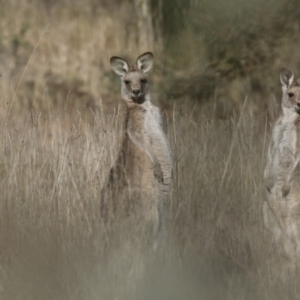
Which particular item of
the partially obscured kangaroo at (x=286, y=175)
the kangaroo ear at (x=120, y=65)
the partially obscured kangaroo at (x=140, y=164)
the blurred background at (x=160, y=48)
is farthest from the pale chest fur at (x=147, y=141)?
the blurred background at (x=160, y=48)

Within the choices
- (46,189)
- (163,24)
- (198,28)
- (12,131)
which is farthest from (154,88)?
(46,189)

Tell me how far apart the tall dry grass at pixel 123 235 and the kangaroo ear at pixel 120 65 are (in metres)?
0.40

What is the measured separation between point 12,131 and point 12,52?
19.0 ft

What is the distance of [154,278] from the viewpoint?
615 centimetres

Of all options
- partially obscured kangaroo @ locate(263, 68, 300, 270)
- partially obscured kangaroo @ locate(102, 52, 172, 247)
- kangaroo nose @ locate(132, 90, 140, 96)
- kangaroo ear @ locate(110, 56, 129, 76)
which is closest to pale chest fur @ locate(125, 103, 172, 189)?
partially obscured kangaroo @ locate(102, 52, 172, 247)

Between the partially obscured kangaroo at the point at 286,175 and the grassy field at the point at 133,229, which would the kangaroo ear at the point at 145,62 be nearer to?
the grassy field at the point at 133,229

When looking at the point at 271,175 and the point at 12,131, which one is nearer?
the point at 271,175

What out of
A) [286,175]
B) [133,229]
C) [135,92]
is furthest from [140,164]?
[286,175]

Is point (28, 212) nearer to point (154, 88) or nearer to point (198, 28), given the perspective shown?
point (198, 28)

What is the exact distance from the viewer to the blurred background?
37.5 feet

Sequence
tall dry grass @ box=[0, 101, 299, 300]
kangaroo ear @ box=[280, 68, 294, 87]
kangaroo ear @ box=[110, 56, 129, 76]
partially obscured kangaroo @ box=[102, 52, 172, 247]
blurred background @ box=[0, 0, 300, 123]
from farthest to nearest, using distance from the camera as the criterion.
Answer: blurred background @ box=[0, 0, 300, 123] → kangaroo ear @ box=[110, 56, 129, 76] → kangaroo ear @ box=[280, 68, 294, 87] → partially obscured kangaroo @ box=[102, 52, 172, 247] → tall dry grass @ box=[0, 101, 299, 300]

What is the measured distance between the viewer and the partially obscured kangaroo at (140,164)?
6.83 m

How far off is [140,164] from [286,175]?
95 cm

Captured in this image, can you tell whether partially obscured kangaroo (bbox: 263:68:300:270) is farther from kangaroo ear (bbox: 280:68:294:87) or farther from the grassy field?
the grassy field
